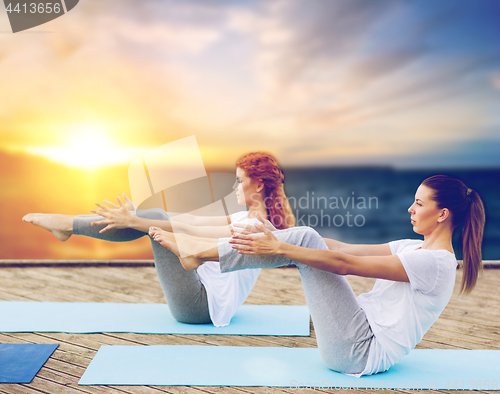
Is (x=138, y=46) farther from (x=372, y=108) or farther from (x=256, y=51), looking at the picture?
(x=372, y=108)

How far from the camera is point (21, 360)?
1.97 meters

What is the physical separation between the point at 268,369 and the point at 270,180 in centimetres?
98

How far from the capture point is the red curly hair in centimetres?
241

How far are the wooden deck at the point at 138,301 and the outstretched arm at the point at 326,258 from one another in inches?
21.5

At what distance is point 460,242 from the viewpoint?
5.70ft

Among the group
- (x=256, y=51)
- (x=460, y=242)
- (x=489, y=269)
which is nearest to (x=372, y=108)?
(x=256, y=51)

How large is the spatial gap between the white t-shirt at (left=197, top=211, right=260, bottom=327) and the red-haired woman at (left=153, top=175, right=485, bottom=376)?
60cm

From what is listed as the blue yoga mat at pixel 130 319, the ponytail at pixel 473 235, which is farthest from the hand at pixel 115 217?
the ponytail at pixel 473 235

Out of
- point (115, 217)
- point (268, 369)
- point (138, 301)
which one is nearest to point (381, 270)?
point (268, 369)

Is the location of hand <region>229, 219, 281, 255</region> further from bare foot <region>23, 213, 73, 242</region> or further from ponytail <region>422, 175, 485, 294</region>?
bare foot <region>23, 213, 73, 242</region>

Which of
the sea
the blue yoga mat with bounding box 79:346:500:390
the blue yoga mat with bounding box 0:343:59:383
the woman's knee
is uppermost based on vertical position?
Answer: the woman's knee

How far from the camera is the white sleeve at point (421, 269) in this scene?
1626 millimetres

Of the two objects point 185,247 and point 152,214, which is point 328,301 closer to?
point 185,247

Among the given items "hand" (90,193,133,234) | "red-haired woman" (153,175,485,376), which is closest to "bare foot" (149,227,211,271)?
"red-haired woman" (153,175,485,376)
